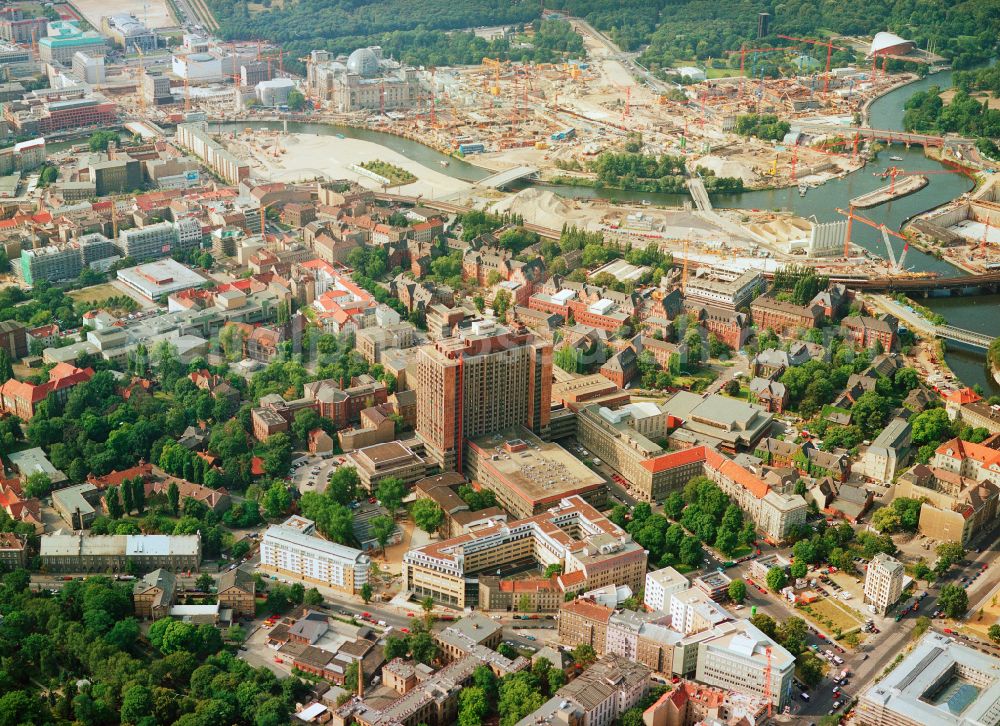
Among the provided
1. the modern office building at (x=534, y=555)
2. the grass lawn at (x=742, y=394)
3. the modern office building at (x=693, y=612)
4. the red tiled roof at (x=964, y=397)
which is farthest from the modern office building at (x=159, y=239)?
the red tiled roof at (x=964, y=397)

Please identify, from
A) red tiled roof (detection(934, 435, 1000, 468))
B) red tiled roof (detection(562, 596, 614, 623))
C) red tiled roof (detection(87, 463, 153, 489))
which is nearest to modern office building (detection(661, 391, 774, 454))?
red tiled roof (detection(934, 435, 1000, 468))

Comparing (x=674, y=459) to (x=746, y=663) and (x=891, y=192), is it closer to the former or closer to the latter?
(x=746, y=663)

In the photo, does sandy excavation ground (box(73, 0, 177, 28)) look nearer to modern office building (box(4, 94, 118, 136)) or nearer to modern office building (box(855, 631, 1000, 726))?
modern office building (box(4, 94, 118, 136))

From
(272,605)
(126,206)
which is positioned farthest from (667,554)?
(126,206)

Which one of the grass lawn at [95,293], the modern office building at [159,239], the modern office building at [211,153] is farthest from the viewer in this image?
the modern office building at [211,153]

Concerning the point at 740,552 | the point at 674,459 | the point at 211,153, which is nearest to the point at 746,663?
the point at 740,552

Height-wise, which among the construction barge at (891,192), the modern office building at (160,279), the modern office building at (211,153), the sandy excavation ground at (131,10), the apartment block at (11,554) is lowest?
the apartment block at (11,554)

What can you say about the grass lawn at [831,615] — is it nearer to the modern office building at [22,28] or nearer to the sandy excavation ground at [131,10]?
the modern office building at [22,28]

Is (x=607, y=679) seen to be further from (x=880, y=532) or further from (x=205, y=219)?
(x=205, y=219)
